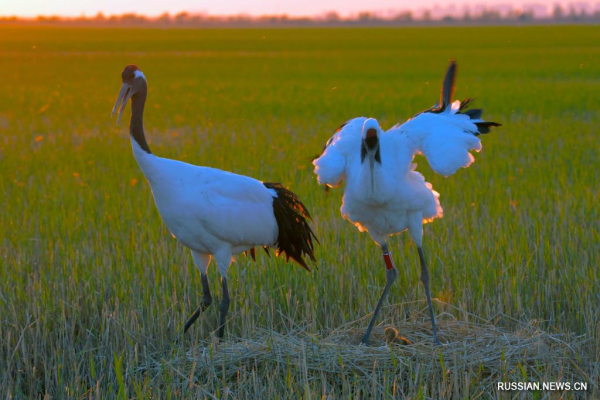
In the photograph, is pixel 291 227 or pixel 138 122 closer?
pixel 138 122

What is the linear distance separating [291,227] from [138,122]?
1.33m

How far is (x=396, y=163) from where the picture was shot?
202 inches

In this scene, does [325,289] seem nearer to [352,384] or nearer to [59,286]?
[352,384]

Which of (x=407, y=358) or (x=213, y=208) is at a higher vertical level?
(x=213, y=208)

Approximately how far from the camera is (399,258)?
637 cm

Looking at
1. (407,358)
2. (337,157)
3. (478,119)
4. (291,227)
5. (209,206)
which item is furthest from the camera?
(291,227)

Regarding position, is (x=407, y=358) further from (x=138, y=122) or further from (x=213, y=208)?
(x=138, y=122)

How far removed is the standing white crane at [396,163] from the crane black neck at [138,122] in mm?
1195

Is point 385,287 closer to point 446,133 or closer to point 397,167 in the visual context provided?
point 397,167

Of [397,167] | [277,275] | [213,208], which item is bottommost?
[277,275]

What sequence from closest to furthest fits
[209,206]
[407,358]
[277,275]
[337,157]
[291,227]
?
[407,358], [209,206], [337,157], [291,227], [277,275]

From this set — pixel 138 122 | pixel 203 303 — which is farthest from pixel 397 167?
pixel 138 122

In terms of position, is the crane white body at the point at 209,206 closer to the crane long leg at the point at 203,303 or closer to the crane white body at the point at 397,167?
the crane long leg at the point at 203,303

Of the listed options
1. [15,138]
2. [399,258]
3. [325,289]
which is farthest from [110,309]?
[15,138]
